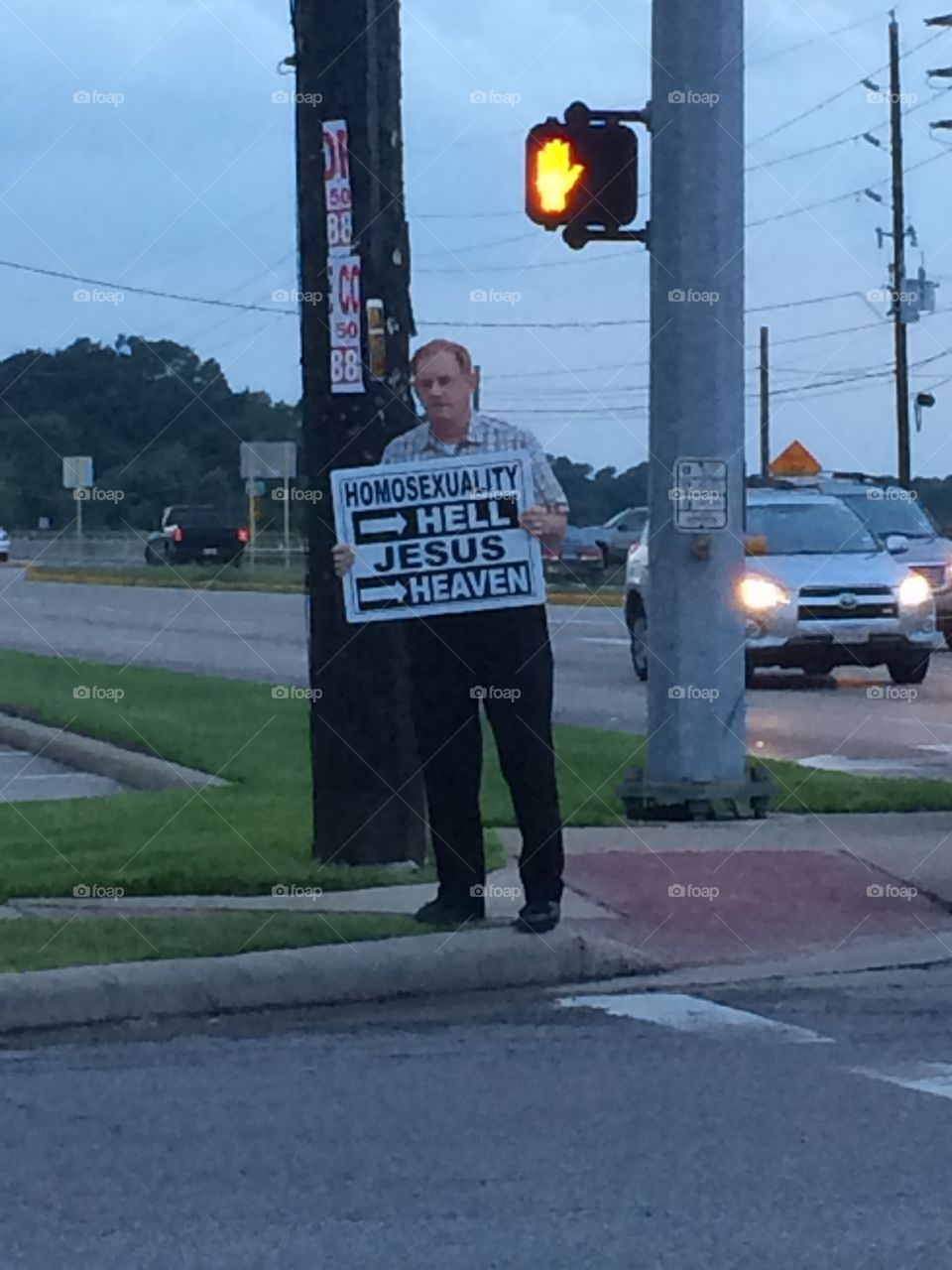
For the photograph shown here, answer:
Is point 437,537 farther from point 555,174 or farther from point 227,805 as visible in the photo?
point 555,174

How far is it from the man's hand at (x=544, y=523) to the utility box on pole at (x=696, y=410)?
10.4 ft

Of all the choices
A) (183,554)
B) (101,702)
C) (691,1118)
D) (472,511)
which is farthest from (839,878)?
(183,554)

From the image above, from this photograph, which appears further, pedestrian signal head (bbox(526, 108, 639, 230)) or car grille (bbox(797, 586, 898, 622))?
car grille (bbox(797, 586, 898, 622))

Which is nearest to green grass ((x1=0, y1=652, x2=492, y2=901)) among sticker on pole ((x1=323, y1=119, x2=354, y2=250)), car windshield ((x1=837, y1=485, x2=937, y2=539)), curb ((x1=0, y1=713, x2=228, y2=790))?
curb ((x1=0, y1=713, x2=228, y2=790))

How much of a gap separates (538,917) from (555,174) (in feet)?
15.7

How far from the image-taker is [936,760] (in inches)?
549

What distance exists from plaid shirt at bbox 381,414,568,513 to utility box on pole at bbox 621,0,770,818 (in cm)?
303

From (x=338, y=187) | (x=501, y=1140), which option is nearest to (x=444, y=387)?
(x=338, y=187)

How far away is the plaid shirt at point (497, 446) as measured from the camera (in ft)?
25.9

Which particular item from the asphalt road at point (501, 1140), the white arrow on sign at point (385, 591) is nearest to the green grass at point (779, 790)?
the white arrow on sign at point (385, 591)

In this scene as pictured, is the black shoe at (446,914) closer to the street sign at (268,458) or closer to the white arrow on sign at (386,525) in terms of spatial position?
the white arrow on sign at (386,525)

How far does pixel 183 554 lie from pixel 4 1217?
51.2 m

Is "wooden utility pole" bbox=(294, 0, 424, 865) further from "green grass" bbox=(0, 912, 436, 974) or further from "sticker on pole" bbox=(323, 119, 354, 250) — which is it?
"green grass" bbox=(0, 912, 436, 974)

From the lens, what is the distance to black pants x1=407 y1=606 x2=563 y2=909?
7809 mm
